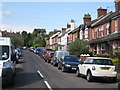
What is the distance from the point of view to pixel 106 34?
28188 mm

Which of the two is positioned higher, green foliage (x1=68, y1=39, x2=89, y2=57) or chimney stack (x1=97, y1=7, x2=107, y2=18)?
chimney stack (x1=97, y1=7, x2=107, y2=18)

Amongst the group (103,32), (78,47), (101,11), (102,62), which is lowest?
(102,62)

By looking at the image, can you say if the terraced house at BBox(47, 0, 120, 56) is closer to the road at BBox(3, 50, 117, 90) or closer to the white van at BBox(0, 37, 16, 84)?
the road at BBox(3, 50, 117, 90)

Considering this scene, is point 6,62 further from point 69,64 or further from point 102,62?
point 69,64

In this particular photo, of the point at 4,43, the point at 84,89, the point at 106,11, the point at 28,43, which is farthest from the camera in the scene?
the point at 28,43

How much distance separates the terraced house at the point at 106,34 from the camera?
24938 millimetres

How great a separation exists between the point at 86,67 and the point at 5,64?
5.52m

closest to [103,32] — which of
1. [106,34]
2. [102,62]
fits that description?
[106,34]

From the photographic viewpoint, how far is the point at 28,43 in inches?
5374

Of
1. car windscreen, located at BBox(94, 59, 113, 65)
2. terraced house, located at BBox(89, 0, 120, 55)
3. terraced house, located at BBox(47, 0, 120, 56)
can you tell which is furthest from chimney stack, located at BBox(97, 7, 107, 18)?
car windscreen, located at BBox(94, 59, 113, 65)

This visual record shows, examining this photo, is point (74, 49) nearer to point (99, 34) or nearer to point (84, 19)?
point (99, 34)

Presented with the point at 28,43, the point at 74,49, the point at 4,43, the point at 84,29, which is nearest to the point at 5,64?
the point at 4,43

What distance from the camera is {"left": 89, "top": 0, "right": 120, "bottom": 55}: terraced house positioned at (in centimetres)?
2494

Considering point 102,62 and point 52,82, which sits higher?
point 102,62
